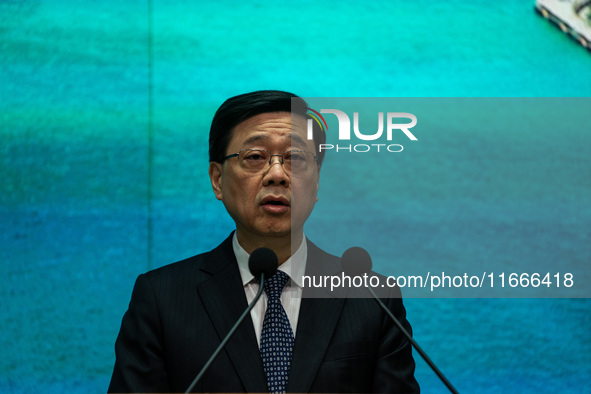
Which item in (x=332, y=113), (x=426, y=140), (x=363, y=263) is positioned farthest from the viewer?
(x=426, y=140)

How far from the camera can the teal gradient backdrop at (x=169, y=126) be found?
96.7 inches

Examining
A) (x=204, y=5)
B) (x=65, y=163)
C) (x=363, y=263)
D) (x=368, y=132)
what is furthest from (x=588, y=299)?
(x=65, y=163)

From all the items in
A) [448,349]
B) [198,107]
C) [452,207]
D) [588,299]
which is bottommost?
[448,349]

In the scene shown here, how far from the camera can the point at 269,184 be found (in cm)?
179

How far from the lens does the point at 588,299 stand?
2.49 meters

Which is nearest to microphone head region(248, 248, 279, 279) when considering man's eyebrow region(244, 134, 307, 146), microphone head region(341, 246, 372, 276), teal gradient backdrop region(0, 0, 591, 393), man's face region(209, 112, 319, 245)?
microphone head region(341, 246, 372, 276)

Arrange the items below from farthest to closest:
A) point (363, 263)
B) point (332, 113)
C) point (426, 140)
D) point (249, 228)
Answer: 1. point (426, 140)
2. point (332, 113)
3. point (249, 228)
4. point (363, 263)

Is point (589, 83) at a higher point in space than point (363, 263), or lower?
higher

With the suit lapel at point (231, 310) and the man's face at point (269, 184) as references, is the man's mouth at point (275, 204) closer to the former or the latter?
the man's face at point (269, 184)

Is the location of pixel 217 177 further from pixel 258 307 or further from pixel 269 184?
pixel 258 307

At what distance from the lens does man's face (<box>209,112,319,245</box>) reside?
5.86 ft

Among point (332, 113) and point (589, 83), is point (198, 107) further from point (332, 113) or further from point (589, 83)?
point (589, 83)

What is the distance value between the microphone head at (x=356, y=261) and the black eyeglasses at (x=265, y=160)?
0.37m

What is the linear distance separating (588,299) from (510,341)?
1.07ft
